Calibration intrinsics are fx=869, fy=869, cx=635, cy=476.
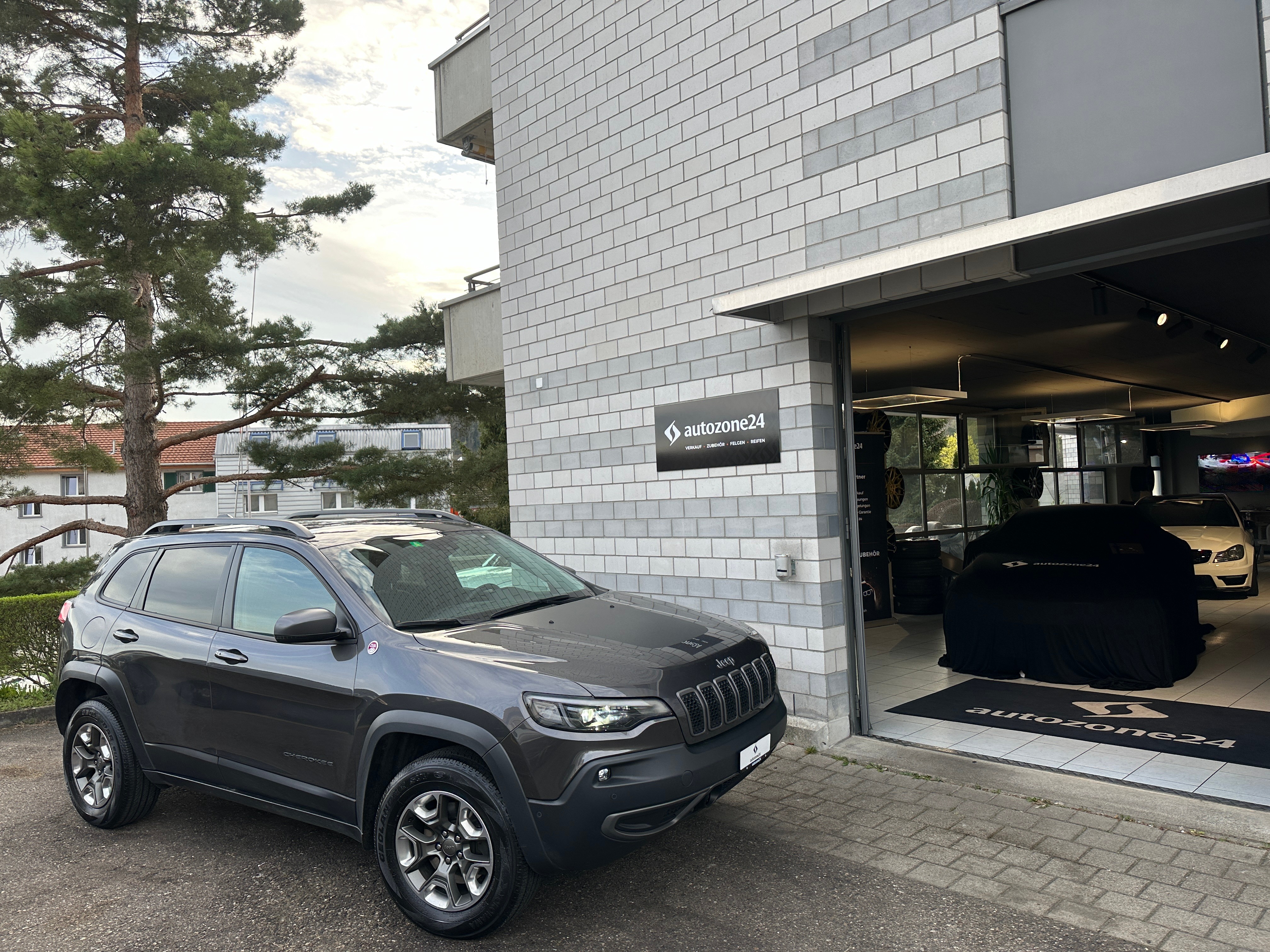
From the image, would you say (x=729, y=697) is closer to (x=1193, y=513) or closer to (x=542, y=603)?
(x=542, y=603)

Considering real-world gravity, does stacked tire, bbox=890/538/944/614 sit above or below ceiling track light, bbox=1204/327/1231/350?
below

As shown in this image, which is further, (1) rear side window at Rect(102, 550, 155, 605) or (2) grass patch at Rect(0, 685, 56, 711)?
(2) grass patch at Rect(0, 685, 56, 711)

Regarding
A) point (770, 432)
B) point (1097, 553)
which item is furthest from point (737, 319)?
point (1097, 553)

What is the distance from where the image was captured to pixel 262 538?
14.5ft

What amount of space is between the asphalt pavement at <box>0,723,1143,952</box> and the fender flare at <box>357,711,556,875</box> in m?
0.46

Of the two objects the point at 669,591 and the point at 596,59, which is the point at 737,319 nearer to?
the point at 669,591

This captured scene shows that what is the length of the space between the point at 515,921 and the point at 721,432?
380 cm

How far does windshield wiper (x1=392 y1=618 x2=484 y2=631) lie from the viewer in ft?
12.6

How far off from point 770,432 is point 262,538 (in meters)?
3.37

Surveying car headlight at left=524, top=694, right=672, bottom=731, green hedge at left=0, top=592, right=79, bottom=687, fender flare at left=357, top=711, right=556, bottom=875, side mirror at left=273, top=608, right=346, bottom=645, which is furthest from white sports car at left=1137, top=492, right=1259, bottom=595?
green hedge at left=0, top=592, right=79, bottom=687

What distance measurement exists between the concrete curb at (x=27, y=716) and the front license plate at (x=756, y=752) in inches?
266

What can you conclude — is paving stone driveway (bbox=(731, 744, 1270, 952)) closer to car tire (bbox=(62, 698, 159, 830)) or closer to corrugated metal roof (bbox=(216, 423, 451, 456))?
car tire (bbox=(62, 698, 159, 830))

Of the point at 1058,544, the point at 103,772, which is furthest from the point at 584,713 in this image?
the point at 1058,544

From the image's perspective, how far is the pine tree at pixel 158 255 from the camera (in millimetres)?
12281
